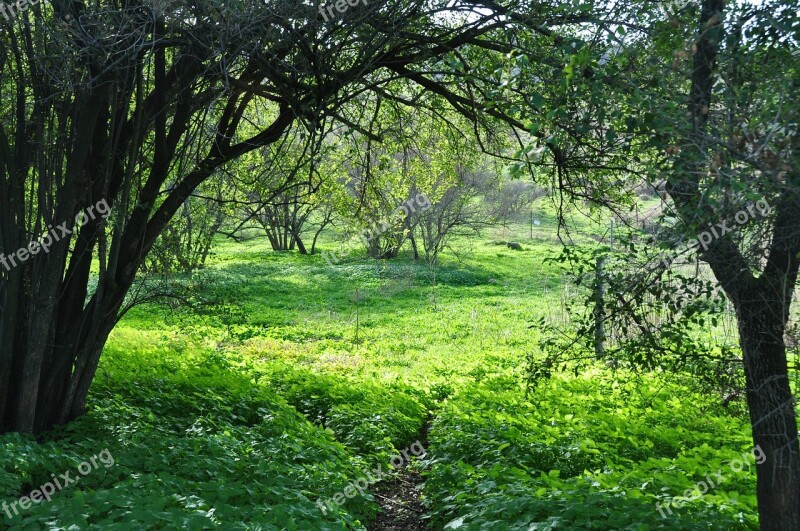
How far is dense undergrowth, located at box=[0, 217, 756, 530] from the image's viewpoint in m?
4.96

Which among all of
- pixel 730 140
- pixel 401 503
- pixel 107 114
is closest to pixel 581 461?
pixel 401 503

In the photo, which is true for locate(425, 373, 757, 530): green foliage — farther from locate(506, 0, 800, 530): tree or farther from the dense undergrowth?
locate(506, 0, 800, 530): tree

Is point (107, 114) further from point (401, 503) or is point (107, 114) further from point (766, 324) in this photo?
point (766, 324)

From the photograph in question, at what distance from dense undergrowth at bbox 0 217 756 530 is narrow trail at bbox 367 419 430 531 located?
216 mm

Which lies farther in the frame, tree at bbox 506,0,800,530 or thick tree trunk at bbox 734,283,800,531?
thick tree trunk at bbox 734,283,800,531

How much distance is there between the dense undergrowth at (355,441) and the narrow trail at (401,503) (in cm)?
22

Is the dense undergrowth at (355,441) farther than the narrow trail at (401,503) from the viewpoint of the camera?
No

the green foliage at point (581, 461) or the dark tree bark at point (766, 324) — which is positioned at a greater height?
the dark tree bark at point (766, 324)

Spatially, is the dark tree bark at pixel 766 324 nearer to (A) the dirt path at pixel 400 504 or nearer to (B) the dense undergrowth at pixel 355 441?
(B) the dense undergrowth at pixel 355 441

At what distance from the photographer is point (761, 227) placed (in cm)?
372

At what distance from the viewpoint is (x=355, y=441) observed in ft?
27.7

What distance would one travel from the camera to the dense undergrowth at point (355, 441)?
4961 millimetres

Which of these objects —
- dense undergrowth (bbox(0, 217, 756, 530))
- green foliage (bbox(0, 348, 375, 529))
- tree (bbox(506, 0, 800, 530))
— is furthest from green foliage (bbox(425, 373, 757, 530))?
green foliage (bbox(0, 348, 375, 529))

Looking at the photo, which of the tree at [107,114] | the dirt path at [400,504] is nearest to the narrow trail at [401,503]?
the dirt path at [400,504]
